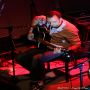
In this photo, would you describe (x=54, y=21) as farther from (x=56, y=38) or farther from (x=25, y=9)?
(x=25, y=9)

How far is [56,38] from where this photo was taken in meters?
4.96

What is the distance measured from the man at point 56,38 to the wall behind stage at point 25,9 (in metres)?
2.14

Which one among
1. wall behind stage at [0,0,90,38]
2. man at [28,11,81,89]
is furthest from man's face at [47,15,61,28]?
wall behind stage at [0,0,90,38]

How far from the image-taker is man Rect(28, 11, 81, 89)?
4.75 m

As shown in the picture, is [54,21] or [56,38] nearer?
[54,21]

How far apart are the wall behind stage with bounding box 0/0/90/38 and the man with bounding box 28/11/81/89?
214 centimetres

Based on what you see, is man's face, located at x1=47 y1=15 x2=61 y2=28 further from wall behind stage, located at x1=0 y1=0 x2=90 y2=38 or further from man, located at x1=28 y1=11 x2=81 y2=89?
wall behind stage, located at x1=0 y1=0 x2=90 y2=38

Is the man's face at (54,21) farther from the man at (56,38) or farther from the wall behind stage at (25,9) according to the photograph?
the wall behind stage at (25,9)

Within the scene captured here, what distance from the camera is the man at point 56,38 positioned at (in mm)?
4750

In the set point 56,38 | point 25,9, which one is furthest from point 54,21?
point 25,9

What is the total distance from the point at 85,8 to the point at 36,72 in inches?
139

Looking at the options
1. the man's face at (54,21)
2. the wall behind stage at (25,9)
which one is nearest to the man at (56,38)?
the man's face at (54,21)

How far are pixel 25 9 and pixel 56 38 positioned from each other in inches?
106

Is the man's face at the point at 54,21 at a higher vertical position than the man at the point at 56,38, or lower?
higher
